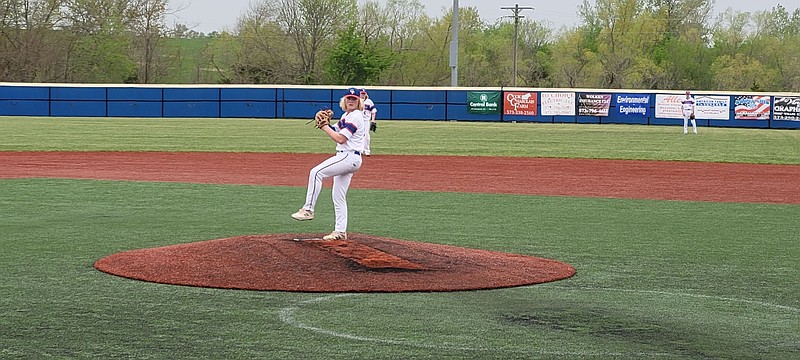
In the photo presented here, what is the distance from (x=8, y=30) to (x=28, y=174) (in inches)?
2227

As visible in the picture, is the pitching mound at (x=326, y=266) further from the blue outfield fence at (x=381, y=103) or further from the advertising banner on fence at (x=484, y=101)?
the advertising banner on fence at (x=484, y=101)

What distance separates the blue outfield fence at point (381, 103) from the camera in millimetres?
49375

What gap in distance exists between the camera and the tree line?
74250 millimetres

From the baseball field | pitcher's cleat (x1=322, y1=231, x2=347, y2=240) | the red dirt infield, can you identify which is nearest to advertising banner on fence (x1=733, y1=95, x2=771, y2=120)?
the baseball field

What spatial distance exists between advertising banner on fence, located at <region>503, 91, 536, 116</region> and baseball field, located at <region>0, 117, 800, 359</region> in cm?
2130

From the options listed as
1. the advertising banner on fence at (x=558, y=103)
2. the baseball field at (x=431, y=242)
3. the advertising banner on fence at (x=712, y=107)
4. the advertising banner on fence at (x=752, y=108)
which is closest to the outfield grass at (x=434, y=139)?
the baseball field at (x=431, y=242)

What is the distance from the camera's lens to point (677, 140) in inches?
1432

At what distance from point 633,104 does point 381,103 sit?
11.6 meters

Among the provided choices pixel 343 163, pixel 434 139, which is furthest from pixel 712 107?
pixel 343 163

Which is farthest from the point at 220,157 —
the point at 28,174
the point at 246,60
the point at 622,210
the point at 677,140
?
the point at 246,60

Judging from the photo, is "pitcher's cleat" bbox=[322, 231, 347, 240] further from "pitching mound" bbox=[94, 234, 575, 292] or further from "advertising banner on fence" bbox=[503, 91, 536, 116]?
"advertising banner on fence" bbox=[503, 91, 536, 116]

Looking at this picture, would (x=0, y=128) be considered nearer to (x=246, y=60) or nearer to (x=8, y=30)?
(x=8, y=30)

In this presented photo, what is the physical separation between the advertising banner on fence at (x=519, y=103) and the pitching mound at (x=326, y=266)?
4048 centimetres

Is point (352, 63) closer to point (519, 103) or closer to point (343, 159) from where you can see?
point (519, 103)
